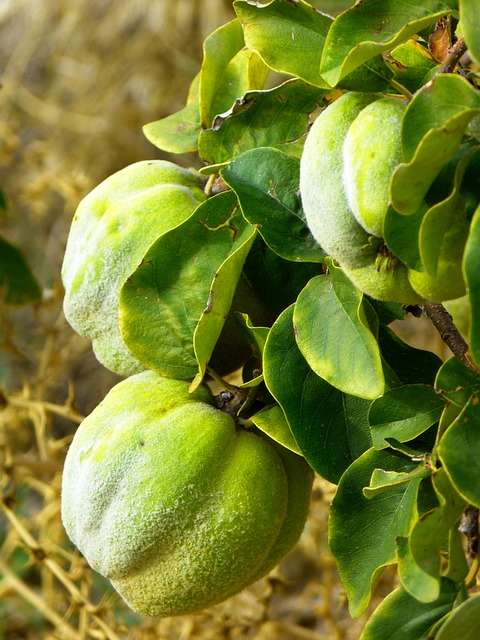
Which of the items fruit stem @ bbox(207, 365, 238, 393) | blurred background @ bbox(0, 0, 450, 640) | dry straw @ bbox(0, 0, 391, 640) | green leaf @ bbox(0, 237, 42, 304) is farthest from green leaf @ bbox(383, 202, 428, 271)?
dry straw @ bbox(0, 0, 391, 640)

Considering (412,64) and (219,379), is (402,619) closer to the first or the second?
(219,379)

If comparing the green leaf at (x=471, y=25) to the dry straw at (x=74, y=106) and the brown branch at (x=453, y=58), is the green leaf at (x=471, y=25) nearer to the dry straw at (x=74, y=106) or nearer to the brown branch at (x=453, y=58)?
the brown branch at (x=453, y=58)

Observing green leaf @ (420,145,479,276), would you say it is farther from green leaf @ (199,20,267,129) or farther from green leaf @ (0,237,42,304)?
green leaf @ (0,237,42,304)

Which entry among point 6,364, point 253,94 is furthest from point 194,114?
point 6,364

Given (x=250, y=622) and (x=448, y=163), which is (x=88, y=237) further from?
(x=250, y=622)

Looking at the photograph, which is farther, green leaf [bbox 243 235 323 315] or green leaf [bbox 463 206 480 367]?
green leaf [bbox 243 235 323 315]

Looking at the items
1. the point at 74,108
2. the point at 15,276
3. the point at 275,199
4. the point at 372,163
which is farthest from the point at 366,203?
the point at 74,108
